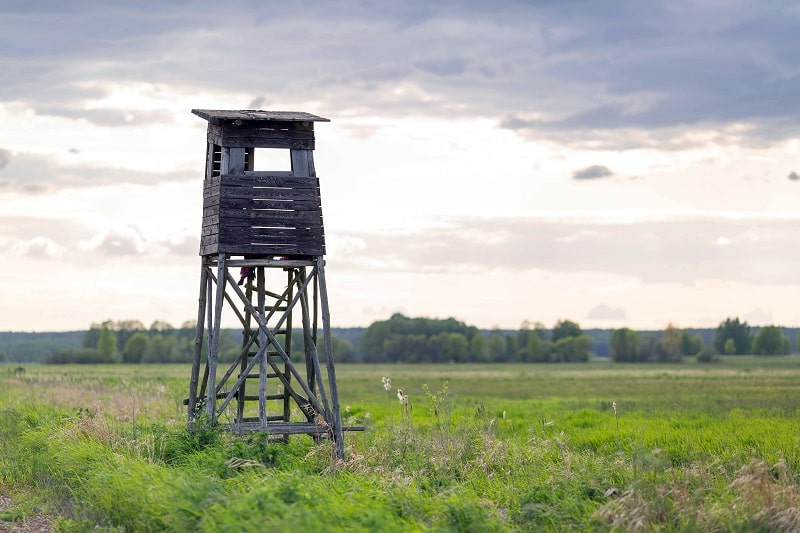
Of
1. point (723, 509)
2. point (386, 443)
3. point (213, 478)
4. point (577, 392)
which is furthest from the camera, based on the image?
point (577, 392)

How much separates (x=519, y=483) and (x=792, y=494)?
4386mm

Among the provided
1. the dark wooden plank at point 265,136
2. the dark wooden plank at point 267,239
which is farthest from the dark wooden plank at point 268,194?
the dark wooden plank at point 265,136

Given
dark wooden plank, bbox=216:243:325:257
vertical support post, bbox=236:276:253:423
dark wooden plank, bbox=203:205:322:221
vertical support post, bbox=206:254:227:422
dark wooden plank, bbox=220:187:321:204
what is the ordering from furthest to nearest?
1. vertical support post, bbox=236:276:253:423
2. dark wooden plank, bbox=220:187:321:204
3. dark wooden plank, bbox=203:205:322:221
4. dark wooden plank, bbox=216:243:325:257
5. vertical support post, bbox=206:254:227:422

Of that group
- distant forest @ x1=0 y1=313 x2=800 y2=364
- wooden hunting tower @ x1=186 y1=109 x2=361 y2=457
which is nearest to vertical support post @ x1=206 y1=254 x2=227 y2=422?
wooden hunting tower @ x1=186 y1=109 x2=361 y2=457

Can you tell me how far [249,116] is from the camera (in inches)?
795

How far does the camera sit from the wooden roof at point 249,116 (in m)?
20.2

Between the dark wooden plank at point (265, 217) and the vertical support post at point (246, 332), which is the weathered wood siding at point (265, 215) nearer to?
the dark wooden plank at point (265, 217)

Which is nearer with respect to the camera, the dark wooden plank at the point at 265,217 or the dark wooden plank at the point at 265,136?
the dark wooden plank at the point at 265,217

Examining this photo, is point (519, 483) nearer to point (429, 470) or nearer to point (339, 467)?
point (429, 470)

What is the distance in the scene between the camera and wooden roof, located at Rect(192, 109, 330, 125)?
2016 centimetres

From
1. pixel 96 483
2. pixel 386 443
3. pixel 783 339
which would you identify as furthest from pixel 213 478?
pixel 783 339

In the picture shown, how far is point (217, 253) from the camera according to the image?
1994cm

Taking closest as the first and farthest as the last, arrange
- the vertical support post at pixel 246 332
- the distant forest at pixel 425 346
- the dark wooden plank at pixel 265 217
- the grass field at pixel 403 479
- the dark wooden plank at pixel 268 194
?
1. the grass field at pixel 403 479
2. the dark wooden plank at pixel 265 217
3. the dark wooden plank at pixel 268 194
4. the vertical support post at pixel 246 332
5. the distant forest at pixel 425 346

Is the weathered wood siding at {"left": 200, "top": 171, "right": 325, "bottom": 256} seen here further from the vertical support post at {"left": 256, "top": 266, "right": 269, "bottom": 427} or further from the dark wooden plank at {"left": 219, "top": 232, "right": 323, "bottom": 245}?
the vertical support post at {"left": 256, "top": 266, "right": 269, "bottom": 427}
